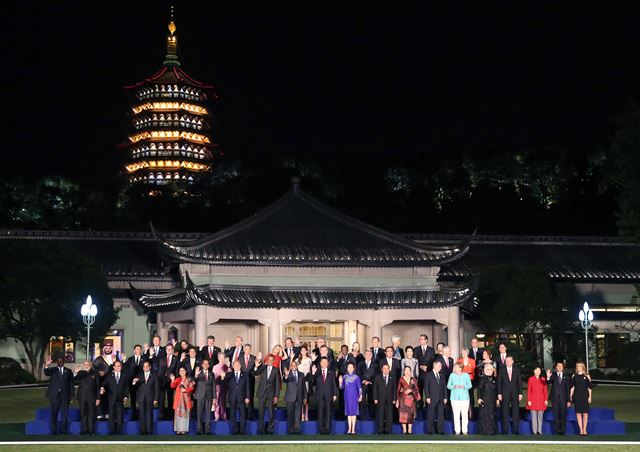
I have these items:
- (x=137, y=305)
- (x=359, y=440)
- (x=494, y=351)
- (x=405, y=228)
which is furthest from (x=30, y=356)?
(x=405, y=228)

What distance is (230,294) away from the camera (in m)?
44.3

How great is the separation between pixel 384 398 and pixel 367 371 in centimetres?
125

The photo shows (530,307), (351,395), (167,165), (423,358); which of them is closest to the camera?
(351,395)

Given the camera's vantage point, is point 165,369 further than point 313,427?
Yes

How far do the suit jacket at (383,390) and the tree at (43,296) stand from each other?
2213cm

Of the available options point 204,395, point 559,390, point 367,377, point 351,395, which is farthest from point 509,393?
point 204,395

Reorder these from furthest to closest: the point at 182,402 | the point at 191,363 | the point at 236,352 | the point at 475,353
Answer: the point at 236,352
the point at 475,353
the point at 191,363
the point at 182,402

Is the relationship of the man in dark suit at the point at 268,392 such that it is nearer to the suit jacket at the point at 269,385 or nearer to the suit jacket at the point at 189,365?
the suit jacket at the point at 269,385

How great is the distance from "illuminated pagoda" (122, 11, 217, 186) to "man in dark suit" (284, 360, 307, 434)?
82.9 m

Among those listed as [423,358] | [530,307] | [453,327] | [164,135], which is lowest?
[423,358]

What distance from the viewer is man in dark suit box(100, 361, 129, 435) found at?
26.1m

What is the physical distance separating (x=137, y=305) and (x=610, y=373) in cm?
1849

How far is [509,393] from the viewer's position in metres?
26.0

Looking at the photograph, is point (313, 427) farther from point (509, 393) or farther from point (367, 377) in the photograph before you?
point (509, 393)
